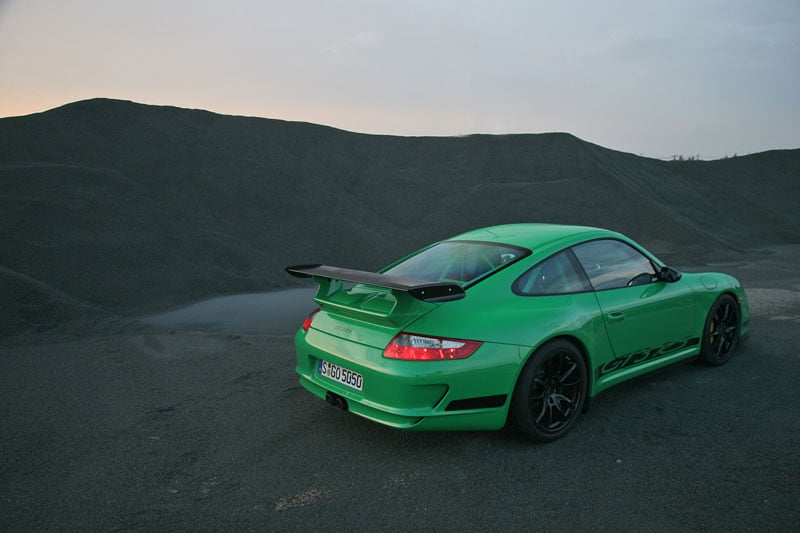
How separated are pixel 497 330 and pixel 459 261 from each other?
2.72 feet

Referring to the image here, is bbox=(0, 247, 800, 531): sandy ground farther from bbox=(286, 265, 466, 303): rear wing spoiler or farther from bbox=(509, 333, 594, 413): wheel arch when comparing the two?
bbox=(286, 265, 466, 303): rear wing spoiler

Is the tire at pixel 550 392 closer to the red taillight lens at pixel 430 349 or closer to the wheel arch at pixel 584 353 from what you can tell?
the wheel arch at pixel 584 353

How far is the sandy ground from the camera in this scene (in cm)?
302

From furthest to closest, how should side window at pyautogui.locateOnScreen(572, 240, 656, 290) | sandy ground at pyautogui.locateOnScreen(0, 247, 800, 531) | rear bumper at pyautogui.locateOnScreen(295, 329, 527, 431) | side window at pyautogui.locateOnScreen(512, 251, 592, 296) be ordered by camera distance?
side window at pyautogui.locateOnScreen(572, 240, 656, 290) < side window at pyautogui.locateOnScreen(512, 251, 592, 296) < rear bumper at pyautogui.locateOnScreen(295, 329, 527, 431) < sandy ground at pyautogui.locateOnScreen(0, 247, 800, 531)

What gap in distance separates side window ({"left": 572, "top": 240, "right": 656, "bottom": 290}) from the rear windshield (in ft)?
1.88

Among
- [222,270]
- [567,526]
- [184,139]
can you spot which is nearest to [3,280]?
[222,270]

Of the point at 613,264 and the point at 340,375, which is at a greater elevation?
the point at 613,264

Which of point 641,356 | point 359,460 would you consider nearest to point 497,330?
point 359,460

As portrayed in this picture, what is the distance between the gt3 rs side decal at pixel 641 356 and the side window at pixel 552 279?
58 centimetres

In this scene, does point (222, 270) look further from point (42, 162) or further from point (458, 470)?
point (458, 470)

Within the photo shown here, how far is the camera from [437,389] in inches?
134

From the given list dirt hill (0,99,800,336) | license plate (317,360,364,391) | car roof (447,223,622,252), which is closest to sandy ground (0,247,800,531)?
license plate (317,360,364,391)

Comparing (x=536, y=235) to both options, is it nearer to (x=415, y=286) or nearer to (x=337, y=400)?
(x=415, y=286)

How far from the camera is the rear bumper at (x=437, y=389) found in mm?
3381
